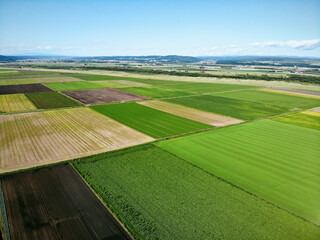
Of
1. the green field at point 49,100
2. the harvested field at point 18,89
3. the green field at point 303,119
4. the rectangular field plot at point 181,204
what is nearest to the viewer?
the rectangular field plot at point 181,204

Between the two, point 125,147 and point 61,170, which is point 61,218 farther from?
point 125,147

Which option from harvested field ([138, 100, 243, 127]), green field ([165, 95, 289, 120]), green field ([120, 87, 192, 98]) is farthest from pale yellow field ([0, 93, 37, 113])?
green field ([165, 95, 289, 120])

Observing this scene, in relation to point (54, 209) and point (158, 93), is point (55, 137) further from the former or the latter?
point (158, 93)

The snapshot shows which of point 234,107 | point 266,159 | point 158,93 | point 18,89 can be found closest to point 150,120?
point 266,159

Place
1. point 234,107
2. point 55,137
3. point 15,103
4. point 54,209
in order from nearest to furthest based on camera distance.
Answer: point 54,209, point 55,137, point 15,103, point 234,107

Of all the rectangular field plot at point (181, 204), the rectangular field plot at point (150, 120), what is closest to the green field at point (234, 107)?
the rectangular field plot at point (150, 120)

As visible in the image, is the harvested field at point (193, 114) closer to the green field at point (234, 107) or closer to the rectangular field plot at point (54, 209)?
the green field at point (234, 107)
